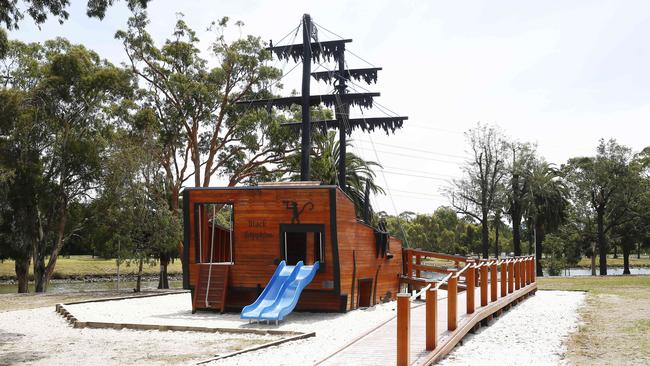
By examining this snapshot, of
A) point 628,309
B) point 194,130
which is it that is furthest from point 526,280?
point 194,130

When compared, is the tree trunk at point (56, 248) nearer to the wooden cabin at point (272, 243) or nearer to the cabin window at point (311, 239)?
the wooden cabin at point (272, 243)

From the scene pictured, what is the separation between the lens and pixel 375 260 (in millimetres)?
17031

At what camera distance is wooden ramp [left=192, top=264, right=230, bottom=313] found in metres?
14.9

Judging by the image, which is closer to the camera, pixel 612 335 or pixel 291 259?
pixel 612 335

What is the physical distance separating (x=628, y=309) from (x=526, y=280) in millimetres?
4541

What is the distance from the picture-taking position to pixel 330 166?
3200cm

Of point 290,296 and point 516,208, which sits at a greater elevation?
point 516,208

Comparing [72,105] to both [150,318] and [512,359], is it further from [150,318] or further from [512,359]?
[512,359]

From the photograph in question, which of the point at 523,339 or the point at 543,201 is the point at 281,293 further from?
the point at 543,201

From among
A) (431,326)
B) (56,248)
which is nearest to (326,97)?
(431,326)

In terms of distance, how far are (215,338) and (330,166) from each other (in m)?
21.5

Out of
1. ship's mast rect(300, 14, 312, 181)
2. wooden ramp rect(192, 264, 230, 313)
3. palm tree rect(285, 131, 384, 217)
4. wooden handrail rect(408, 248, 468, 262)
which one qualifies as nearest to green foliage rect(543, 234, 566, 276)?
palm tree rect(285, 131, 384, 217)

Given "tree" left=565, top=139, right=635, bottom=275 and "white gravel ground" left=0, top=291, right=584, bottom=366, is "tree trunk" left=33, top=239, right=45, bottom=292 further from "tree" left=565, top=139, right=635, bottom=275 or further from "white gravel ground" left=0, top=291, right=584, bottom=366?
"tree" left=565, top=139, right=635, bottom=275

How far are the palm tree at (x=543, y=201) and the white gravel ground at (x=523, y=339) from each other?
26.5m
